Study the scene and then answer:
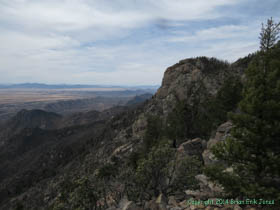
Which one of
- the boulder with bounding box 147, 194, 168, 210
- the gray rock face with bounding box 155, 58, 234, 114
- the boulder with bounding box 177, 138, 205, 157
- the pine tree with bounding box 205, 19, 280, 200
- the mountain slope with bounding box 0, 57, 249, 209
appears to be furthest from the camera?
the gray rock face with bounding box 155, 58, 234, 114

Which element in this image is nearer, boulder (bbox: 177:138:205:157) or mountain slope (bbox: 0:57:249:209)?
boulder (bbox: 177:138:205:157)

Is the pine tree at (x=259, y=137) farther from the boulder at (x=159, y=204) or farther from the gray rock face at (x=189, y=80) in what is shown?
Result: the gray rock face at (x=189, y=80)

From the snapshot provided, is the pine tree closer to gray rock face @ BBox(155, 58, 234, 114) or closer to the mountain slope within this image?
the mountain slope

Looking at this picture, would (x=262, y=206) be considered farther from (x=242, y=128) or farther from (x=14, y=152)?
(x=14, y=152)

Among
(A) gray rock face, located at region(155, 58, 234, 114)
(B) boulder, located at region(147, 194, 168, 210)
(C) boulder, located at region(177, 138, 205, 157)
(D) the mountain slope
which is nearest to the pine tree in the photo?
(B) boulder, located at region(147, 194, 168, 210)

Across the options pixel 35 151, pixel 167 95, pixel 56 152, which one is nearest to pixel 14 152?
pixel 35 151

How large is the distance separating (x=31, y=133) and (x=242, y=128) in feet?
478

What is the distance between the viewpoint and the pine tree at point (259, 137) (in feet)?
22.9

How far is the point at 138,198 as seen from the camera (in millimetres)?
10773

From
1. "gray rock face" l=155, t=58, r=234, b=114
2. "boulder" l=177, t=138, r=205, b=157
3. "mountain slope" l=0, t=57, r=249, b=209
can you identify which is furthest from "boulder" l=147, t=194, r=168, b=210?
"gray rock face" l=155, t=58, r=234, b=114

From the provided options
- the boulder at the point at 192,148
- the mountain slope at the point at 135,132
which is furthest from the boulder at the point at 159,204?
the mountain slope at the point at 135,132

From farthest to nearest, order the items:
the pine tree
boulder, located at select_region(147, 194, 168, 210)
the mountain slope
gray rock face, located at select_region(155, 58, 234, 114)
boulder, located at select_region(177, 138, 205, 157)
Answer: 1. gray rock face, located at select_region(155, 58, 234, 114)
2. the mountain slope
3. boulder, located at select_region(177, 138, 205, 157)
4. boulder, located at select_region(147, 194, 168, 210)
5. the pine tree

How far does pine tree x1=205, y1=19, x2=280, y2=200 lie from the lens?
6988mm

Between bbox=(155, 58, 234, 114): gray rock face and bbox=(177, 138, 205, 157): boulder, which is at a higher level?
bbox=(155, 58, 234, 114): gray rock face
